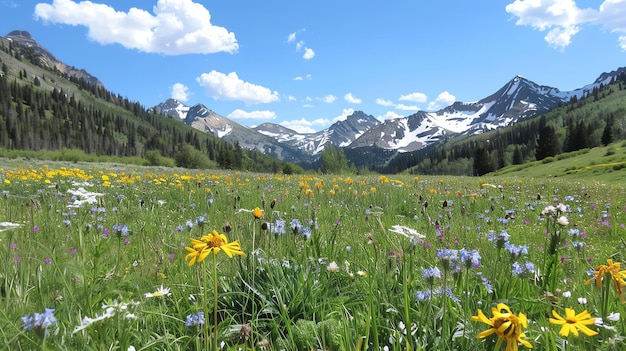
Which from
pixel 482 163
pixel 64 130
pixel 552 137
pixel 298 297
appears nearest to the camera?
pixel 298 297

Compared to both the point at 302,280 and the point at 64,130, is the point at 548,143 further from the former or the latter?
the point at 64,130

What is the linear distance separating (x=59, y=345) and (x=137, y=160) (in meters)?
77.5

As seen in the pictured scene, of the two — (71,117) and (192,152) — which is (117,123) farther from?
(192,152)

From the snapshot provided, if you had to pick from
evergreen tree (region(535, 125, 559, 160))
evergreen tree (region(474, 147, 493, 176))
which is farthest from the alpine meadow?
evergreen tree (region(474, 147, 493, 176))

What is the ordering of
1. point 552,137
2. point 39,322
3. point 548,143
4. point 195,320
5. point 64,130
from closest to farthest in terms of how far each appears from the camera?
point 39,322, point 195,320, point 552,137, point 548,143, point 64,130

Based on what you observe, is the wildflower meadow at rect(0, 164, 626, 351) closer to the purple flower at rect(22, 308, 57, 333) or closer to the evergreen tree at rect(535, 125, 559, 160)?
the purple flower at rect(22, 308, 57, 333)

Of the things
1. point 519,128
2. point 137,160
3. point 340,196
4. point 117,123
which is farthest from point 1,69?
point 519,128

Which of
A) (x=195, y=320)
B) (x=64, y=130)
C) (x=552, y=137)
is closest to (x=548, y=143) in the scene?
(x=552, y=137)

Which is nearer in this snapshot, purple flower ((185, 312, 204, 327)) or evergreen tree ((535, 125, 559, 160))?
purple flower ((185, 312, 204, 327))

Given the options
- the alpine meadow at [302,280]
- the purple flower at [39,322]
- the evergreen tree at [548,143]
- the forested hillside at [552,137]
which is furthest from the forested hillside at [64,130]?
the purple flower at [39,322]

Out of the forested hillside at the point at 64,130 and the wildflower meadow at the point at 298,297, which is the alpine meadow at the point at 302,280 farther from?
the forested hillside at the point at 64,130

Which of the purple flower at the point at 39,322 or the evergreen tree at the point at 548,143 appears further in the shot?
the evergreen tree at the point at 548,143

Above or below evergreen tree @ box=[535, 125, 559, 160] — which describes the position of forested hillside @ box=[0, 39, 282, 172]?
above

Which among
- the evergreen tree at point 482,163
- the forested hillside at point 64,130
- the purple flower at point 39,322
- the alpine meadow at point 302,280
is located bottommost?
the evergreen tree at point 482,163
